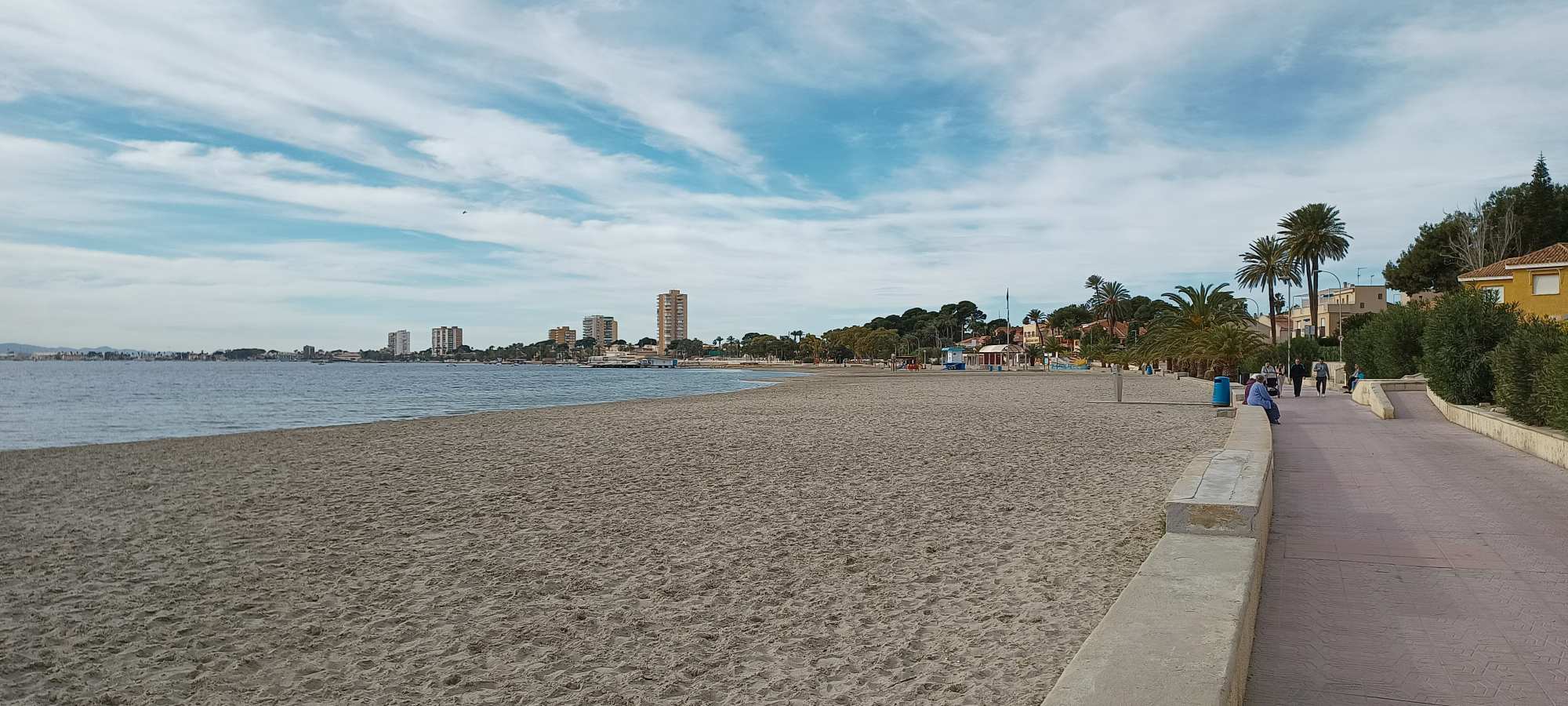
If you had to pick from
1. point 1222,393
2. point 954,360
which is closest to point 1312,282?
point 1222,393

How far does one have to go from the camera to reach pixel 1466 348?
18.5 m

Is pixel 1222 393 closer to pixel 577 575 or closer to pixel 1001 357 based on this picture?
pixel 577 575

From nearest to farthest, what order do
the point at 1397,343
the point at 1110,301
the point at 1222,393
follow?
the point at 1222,393
the point at 1397,343
the point at 1110,301

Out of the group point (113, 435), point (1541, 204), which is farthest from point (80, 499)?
point (1541, 204)

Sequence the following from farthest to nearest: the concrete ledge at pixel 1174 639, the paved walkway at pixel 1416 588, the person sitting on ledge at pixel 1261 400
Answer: the person sitting on ledge at pixel 1261 400, the paved walkway at pixel 1416 588, the concrete ledge at pixel 1174 639

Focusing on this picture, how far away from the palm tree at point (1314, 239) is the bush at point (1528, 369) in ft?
155

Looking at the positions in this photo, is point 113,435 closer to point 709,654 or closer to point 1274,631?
point 709,654

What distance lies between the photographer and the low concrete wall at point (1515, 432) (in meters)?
10.2

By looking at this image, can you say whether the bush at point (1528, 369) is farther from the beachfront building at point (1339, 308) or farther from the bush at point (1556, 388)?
the beachfront building at point (1339, 308)

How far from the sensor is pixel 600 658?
461 centimetres

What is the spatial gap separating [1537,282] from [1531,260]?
0.89 meters

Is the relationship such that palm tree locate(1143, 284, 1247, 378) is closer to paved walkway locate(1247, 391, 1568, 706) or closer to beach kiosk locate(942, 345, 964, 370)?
paved walkway locate(1247, 391, 1568, 706)

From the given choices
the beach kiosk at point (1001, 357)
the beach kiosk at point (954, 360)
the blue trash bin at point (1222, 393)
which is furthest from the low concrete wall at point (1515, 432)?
the beach kiosk at point (954, 360)

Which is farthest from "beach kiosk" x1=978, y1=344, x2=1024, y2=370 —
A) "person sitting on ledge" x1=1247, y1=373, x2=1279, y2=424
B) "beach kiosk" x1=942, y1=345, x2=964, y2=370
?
"person sitting on ledge" x1=1247, y1=373, x2=1279, y2=424
